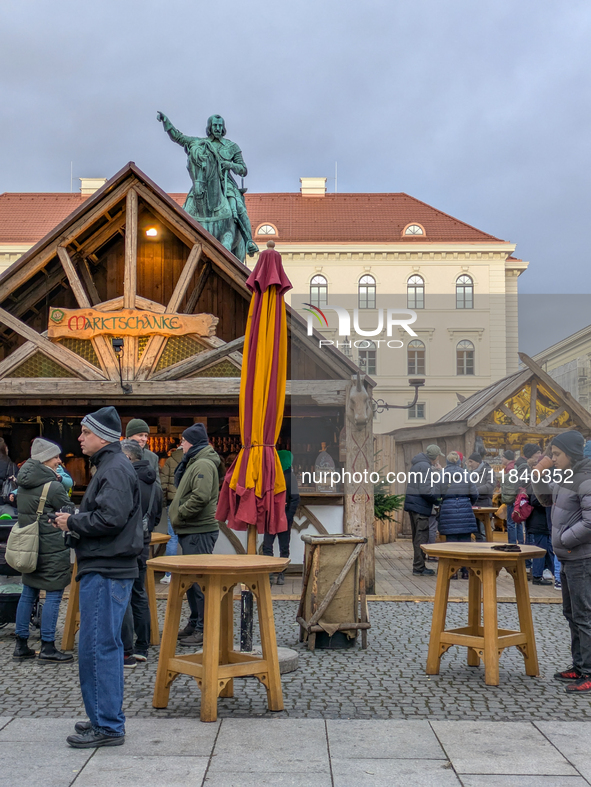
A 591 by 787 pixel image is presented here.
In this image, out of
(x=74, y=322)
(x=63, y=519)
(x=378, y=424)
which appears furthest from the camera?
(x=378, y=424)

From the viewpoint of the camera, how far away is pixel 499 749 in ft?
12.9

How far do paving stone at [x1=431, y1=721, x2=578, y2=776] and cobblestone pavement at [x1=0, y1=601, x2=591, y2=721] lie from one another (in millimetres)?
277

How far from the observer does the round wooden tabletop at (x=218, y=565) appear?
14.5 ft

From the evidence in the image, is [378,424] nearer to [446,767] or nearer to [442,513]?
[442,513]

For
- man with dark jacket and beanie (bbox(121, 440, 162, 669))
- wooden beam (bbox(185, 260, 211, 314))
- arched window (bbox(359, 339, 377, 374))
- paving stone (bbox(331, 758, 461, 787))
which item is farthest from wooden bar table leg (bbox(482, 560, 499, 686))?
arched window (bbox(359, 339, 377, 374))

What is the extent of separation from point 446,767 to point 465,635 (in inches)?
75.3

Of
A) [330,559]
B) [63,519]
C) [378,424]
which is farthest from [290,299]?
[63,519]

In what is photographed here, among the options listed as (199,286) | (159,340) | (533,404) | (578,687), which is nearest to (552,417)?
(533,404)

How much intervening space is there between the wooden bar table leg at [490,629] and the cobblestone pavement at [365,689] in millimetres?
91

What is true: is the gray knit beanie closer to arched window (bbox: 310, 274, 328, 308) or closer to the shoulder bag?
the shoulder bag

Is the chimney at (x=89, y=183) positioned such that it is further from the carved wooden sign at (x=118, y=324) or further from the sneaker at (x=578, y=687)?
the sneaker at (x=578, y=687)

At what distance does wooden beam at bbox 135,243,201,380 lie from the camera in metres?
9.70

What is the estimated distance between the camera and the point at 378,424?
112 ft

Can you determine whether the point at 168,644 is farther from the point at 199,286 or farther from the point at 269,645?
the point at 199,286
